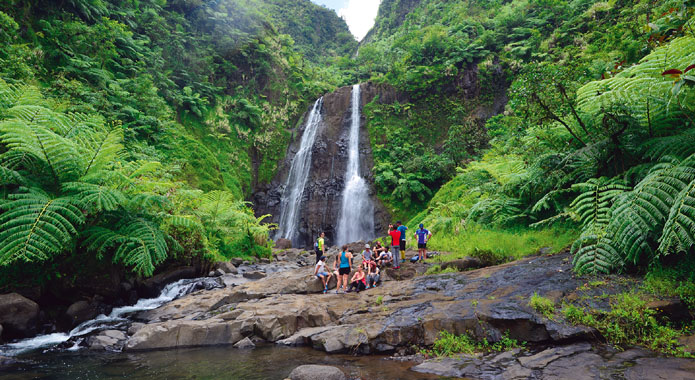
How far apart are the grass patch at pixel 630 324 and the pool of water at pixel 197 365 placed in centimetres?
210

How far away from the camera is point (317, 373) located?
3902mm

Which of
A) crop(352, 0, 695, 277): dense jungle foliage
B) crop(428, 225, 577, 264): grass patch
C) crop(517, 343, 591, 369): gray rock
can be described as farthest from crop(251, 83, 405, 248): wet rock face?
crop(517, 343, 591, 369): gray rock

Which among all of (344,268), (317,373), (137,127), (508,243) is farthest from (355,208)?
(317,373)

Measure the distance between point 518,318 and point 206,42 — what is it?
30.1 meters

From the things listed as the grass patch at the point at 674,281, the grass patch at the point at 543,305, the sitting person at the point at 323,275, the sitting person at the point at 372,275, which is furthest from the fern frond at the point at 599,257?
the sitting person at the point at 323,275

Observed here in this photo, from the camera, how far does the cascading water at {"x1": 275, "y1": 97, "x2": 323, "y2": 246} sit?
23500 millimetres

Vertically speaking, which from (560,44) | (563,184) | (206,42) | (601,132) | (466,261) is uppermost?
(206,42)

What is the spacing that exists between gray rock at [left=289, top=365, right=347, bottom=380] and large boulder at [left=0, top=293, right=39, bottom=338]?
18.7ft

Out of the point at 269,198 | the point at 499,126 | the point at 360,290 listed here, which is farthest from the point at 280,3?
the point at 360,290

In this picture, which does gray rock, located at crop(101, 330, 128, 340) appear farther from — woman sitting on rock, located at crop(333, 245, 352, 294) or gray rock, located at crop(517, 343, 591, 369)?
gray rock, located at crop(517, 343, 591, 369)

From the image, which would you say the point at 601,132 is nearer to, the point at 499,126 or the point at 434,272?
the point at 434,272

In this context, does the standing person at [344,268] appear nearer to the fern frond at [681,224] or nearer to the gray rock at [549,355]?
the gray rock at [549,355]

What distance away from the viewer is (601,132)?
610 cm

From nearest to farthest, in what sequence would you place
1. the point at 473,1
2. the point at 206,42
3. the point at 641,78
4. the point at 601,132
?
the point at 641,78 < the point at 601,132 < the point at 206,42 < the point at 473,1
